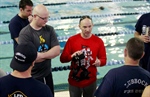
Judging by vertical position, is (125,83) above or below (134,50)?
below

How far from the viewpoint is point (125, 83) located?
1791mm

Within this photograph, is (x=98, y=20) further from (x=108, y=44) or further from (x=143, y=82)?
(x=143, y=82)

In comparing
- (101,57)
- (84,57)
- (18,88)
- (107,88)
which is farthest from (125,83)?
(101,57)

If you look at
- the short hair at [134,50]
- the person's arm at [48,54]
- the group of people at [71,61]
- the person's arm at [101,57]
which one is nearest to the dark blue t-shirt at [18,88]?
the group of people at [71,61]

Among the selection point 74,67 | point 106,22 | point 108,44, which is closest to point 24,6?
point 74,67

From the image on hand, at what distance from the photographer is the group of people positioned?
1.67 metres

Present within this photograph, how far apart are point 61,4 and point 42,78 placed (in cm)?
572

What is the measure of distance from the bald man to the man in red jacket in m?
0.21

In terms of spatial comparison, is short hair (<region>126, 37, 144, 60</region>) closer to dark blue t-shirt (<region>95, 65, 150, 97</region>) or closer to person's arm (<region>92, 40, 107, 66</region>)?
dark blue t-shirt (<region>95, 65, 150, 97</region>)

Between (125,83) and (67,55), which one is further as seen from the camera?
(67,55)

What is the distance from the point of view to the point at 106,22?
6672mm

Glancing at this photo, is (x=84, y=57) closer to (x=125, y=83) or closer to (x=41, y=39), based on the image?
(x=41, y=39)

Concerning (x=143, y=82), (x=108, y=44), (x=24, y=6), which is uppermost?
(x=24, y=6)

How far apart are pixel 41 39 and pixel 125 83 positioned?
108 cm
